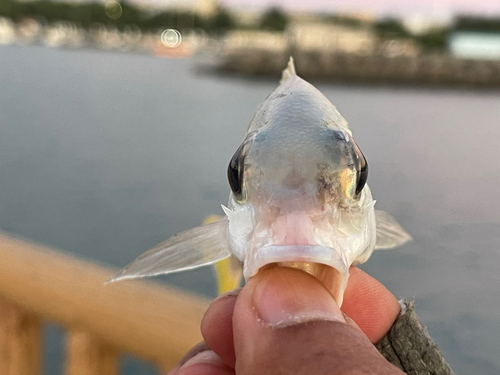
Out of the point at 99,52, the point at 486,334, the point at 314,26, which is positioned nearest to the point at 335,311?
the point at 486,334

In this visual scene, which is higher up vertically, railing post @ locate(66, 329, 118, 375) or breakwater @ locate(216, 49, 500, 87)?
railing post @ locate(66, 329, 118, 375)

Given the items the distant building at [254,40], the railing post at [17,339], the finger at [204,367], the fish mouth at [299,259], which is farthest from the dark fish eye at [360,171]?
the distant building at [254,40]

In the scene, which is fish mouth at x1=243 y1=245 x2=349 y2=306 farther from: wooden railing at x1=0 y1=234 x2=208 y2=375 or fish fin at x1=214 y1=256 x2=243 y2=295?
wooden railing at x1=0 y1=234 x2=208 y2=375

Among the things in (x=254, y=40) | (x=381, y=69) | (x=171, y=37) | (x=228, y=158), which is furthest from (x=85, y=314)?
(x=171, y=37)

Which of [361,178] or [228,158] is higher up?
[361,178]

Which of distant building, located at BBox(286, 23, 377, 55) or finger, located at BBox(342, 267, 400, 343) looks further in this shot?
distant building, located at BBox(286, 23, 377, 55)

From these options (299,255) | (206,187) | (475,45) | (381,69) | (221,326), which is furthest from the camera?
(475,45)

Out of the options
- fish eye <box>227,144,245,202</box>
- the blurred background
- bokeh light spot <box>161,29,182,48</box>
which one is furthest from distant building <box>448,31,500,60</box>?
fish eye <box>227,144,245,202</box>

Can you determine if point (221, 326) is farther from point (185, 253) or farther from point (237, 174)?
point (237, 174)
